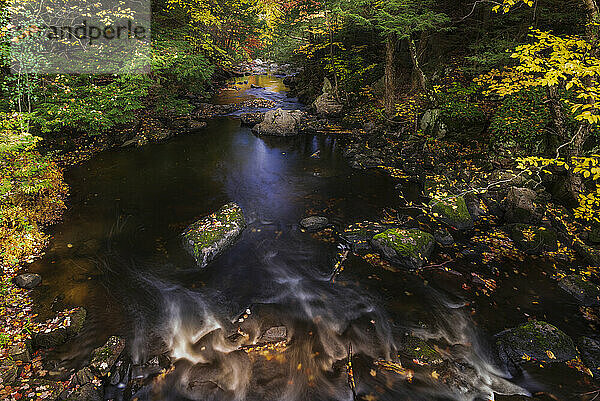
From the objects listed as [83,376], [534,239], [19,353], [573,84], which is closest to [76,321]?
[19,353]

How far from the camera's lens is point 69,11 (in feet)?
35.2

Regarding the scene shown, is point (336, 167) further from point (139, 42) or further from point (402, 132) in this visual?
point (139, 42)

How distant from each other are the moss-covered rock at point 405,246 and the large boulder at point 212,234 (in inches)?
167

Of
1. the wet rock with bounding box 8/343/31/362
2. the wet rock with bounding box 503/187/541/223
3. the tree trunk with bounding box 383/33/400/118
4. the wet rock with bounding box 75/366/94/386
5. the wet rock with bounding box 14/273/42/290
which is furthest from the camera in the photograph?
the tree trunk with bounding box 383/33/400/118

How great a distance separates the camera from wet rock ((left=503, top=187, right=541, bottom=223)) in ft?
Result: 29.0

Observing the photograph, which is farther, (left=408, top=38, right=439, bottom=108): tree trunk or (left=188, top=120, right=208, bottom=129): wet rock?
(left=188, top=120, right=208, bottom=129): wet rock

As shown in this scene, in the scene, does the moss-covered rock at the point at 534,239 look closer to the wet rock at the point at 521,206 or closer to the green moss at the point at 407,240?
the wet rock at the point at 521,206

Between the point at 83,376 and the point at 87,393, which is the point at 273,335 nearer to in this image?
the point at 87,393

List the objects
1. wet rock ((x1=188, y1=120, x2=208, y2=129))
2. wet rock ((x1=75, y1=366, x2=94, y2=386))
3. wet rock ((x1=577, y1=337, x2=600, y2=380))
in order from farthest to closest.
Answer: wet rock ((x1=188, y1=120, x2=208, y2=129))
wet rock ((x1=577, y1=337, x2=600, y2=380))
wet rock ((x1=75, y1=366, x2=94, y2=386))

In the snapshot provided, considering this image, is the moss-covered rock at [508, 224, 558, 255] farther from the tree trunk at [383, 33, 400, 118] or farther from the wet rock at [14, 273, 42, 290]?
the wet rock at [14, 273, 42, 290]

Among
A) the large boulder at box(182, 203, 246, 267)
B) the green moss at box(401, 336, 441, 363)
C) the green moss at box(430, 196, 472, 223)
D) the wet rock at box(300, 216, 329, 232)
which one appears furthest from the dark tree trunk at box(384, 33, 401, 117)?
the green moss at box(401, 336, 441, 363)

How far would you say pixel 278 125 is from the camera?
17.9m

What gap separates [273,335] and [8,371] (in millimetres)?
4321

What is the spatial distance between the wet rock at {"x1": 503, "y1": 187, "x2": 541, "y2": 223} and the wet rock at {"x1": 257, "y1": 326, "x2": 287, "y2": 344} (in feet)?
25.9
